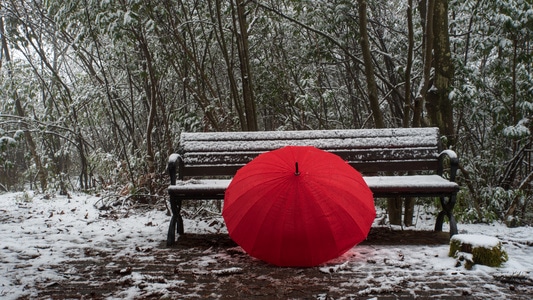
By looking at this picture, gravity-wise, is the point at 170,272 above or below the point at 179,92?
below

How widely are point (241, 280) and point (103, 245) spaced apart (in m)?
1.72

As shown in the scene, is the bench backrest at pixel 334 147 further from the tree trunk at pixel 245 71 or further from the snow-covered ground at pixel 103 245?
the tree trunk at pixel 245 71

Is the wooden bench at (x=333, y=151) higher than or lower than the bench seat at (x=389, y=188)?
higher

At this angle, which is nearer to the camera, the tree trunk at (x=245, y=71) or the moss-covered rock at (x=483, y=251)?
the moss-covered rock at (x=483, y=251)

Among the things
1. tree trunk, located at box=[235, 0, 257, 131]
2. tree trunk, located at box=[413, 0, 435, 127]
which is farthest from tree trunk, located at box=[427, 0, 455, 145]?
tree trunk, located at box=[235, 0, 257, 131]

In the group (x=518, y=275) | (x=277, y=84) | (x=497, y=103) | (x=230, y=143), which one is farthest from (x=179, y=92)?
(x=518, y=275)

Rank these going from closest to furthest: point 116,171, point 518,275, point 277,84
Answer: point 518,275, point 116,171, point 277,84

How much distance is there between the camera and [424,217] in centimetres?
741

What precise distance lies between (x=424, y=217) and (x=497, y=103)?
7.11 feet

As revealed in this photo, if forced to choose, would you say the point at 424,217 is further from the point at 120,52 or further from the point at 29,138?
the point at 29,138

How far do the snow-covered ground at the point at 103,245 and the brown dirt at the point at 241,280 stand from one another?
36 mm

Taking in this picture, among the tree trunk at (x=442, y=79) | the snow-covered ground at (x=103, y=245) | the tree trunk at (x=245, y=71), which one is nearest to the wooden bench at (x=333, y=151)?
the snow-covered ground at (x=103, y=245)

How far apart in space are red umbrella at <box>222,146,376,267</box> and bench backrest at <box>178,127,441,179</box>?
1.22 meters

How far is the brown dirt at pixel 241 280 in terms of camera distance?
9.00 ft
